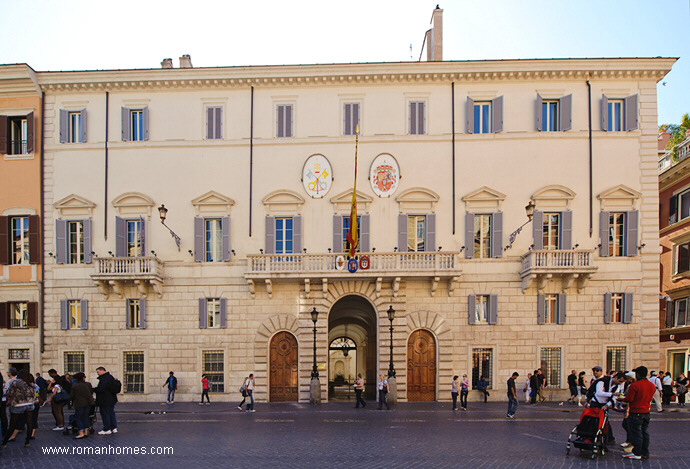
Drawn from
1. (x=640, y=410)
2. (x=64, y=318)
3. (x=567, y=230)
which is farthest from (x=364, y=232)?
(x=640, y=410)

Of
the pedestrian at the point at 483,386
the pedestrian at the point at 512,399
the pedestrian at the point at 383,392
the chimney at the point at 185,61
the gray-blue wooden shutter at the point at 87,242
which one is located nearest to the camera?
the pedestrian at the point at 512,399

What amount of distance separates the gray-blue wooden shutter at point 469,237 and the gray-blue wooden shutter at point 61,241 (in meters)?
20.1

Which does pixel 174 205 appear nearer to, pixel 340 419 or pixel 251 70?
pixel 251 70

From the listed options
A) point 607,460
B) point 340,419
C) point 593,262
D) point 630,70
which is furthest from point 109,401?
point 630,70

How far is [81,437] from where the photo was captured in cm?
1622

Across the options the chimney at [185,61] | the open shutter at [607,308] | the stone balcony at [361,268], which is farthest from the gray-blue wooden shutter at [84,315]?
the open shutter at [607,308]

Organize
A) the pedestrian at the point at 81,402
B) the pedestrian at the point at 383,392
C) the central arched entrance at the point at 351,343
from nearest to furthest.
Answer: the pedestrian at the point at 81,402 < the pedestrian at the point at 383,392 < the central arched entrance at the point at 351,343

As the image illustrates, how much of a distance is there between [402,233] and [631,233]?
1107 cm

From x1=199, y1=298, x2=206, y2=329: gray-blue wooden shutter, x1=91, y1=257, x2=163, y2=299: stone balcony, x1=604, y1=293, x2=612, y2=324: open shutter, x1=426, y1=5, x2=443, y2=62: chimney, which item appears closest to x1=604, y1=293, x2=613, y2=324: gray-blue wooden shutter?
x1=604, y1=293, x2=612, y2=324: open shutter

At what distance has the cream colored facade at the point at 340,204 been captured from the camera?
90.2 ft

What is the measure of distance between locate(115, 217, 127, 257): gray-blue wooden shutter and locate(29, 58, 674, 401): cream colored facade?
46cm

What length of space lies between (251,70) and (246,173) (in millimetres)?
5162

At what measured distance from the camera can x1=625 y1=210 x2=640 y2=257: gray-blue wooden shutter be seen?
27.6 metres

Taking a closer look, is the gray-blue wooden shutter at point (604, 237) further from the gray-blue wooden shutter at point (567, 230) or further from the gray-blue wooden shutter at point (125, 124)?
the gray-blue wooden shutter at point (125, 124)
